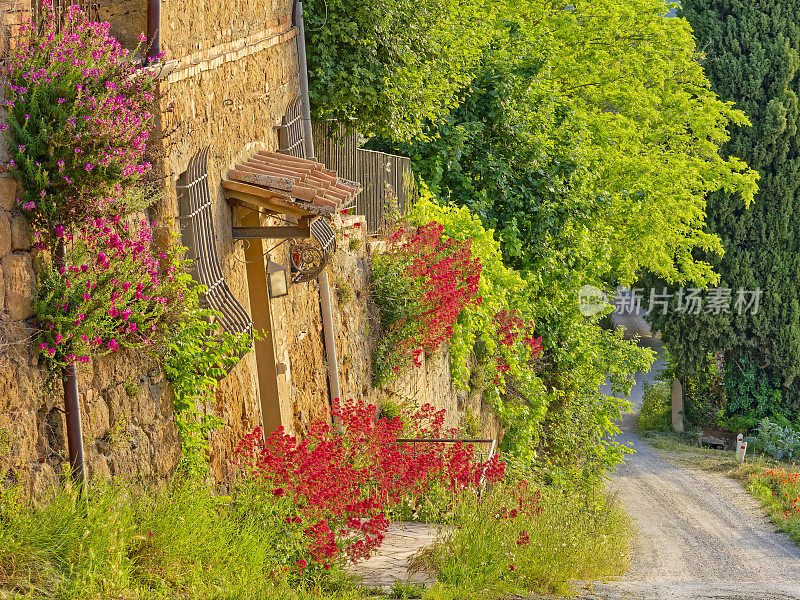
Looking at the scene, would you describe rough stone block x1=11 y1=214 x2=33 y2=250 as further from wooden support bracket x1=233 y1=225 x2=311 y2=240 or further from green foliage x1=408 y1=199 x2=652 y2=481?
green foliage x1=408 y1=199 x2=652 y2=481

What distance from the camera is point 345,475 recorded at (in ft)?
21.0

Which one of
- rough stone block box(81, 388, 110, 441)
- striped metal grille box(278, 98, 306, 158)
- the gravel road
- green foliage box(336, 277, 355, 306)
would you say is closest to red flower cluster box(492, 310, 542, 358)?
the gravel road

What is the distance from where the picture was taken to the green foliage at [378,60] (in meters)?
10.1

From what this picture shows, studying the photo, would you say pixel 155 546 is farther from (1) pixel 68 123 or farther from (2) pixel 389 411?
(2) pixel 389 411

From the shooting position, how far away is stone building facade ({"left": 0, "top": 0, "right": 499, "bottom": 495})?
4.04 metres

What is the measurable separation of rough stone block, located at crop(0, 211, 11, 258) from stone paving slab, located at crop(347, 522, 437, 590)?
3.46 m

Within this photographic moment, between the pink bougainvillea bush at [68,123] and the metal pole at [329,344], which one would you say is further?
the metal pole at [329,344]

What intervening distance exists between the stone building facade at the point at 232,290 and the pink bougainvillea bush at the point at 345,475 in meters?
0.26

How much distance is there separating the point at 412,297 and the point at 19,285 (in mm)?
6166

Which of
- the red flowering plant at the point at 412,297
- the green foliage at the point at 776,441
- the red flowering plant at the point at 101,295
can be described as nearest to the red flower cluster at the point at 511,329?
the red flowering plant at the point at 412,297

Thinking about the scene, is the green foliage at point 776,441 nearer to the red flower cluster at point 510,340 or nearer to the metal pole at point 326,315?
the red flower cluster at point 510,340

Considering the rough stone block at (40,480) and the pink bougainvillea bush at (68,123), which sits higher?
the pink bougainvillea bush at (68,123)

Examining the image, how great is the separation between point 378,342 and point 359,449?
2232 mm

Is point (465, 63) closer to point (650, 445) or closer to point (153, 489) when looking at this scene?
point (153, 489)
